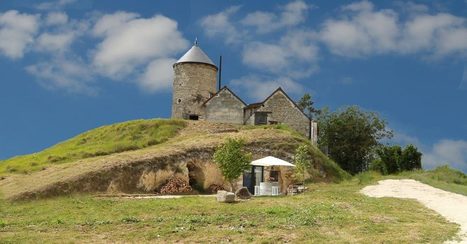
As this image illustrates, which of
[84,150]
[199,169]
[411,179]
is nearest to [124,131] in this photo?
[84,150]

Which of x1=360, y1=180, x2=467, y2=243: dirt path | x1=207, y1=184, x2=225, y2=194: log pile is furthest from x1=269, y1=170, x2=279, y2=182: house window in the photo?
x1=360, y1=180, x2=467, y2=243: dirt path

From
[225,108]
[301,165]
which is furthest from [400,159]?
[301,165]

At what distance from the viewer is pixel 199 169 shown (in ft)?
127

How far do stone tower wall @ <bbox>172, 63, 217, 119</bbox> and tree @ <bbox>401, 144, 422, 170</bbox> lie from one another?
19.0 metres

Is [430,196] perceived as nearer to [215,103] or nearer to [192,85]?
[215,103]

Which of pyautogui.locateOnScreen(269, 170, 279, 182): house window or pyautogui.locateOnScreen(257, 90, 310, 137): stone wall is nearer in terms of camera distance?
pyautogui.locateOnScreen(269, 170, 279, 182): house window

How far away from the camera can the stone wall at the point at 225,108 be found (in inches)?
2104

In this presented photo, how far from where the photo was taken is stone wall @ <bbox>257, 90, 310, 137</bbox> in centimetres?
5200

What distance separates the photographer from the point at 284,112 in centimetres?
5209

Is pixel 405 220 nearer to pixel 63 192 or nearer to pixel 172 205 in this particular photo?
pixel 172 205

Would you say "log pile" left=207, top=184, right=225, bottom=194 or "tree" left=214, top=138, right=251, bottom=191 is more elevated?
"tree" left=214, top=138, right=251, bottom=191

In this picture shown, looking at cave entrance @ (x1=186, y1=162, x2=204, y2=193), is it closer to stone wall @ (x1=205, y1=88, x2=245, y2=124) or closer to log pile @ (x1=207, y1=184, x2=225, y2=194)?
log pile @ (x1=207, y1=184, x2=225, y2=194)

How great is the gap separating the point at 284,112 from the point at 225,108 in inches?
213

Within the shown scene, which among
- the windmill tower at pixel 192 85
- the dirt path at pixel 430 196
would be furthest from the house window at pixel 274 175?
the windmill tower at pixel 192 85
